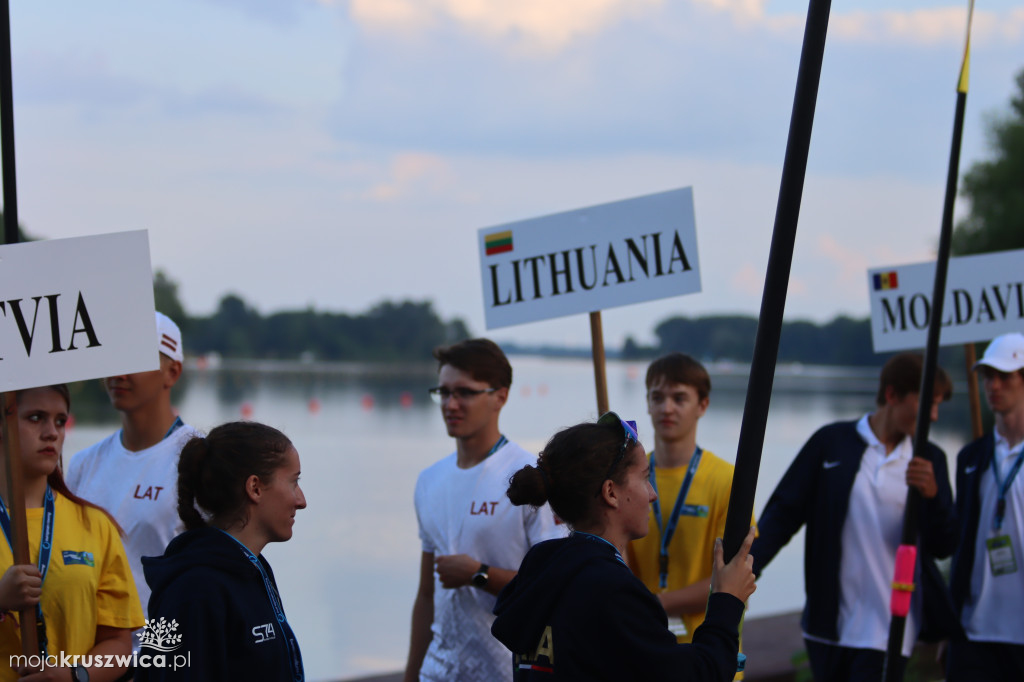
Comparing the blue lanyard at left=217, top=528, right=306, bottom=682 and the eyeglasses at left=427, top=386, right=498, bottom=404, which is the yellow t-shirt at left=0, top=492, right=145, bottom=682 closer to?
the blue lanyard at left=217, top=528, right=306, bottom=682

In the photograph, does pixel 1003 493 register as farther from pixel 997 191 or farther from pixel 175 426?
pixel 997 191

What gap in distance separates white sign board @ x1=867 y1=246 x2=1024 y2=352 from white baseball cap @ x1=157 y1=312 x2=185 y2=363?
3407mm

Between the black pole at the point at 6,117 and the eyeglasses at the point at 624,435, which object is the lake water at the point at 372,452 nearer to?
the eyeglasses at the point at 624,435

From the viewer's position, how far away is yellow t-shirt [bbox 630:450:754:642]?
157 inches

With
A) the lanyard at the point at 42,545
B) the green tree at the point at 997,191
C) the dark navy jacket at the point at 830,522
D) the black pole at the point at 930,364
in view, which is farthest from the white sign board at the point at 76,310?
the green tree at the point at 997,191

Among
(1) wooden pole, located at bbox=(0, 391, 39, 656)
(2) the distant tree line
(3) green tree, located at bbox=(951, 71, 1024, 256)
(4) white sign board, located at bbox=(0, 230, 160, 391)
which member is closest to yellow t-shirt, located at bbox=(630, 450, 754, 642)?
(4) white sign board, located at bbox=(0, 230, 160, 391)

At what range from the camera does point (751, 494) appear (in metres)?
2.19

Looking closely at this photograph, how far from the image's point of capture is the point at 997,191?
80.9ft

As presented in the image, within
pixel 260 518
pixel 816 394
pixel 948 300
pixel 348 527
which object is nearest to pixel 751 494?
pixel 260 518

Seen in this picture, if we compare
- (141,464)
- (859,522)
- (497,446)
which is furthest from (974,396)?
(141,464)

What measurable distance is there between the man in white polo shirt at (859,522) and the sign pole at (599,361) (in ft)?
4.12

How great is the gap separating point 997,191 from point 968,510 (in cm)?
2215

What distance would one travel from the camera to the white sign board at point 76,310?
2.97 m

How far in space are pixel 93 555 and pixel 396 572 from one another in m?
7.89
